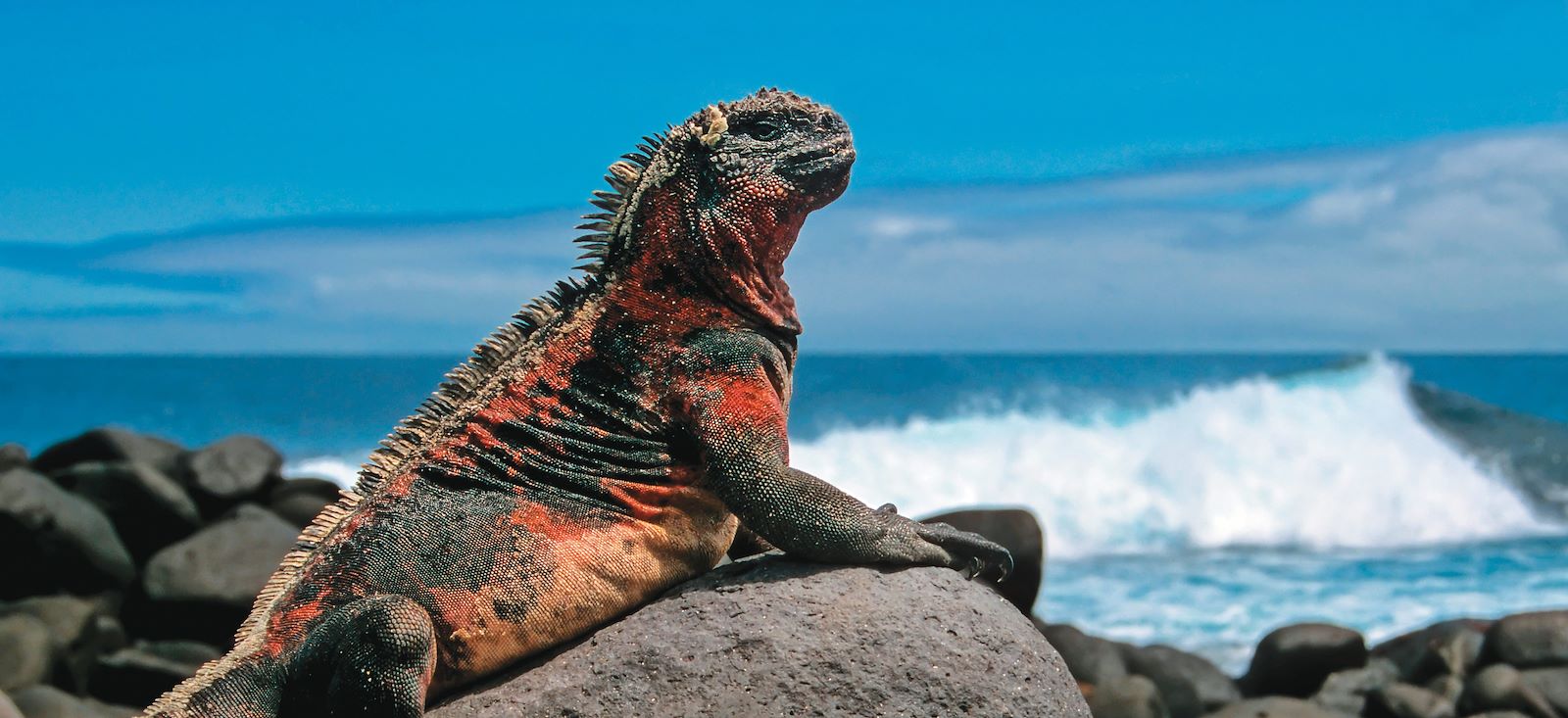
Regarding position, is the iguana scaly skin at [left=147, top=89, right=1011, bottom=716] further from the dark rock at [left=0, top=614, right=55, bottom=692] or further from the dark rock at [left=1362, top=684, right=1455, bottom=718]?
the dark rock at [left=1362, top=684, right=1455, bottom=718]

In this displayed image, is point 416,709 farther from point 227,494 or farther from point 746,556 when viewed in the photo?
point 227,494

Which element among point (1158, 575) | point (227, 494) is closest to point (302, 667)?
point (227, 494)

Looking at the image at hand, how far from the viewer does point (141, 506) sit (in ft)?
36.7

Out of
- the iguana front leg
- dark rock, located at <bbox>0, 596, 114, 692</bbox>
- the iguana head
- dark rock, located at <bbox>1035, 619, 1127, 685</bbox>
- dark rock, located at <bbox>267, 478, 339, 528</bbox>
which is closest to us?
the iguana front leg

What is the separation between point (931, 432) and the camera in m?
25.8

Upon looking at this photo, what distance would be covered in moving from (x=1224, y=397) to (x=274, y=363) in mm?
58031

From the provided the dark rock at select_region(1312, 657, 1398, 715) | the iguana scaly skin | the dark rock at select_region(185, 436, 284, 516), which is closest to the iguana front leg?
the iguana scaly skin

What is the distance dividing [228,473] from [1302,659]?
30.7 ft

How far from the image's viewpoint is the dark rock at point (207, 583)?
9906 millimetres

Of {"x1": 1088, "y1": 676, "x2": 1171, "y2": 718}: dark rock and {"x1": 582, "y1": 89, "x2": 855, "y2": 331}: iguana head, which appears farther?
{"x1": 1088, "y1": 676, "x2": 1171, "y2": 718}: dark rock

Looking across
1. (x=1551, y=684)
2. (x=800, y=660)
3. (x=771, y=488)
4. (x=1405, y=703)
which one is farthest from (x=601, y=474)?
(x=1551, y=684)

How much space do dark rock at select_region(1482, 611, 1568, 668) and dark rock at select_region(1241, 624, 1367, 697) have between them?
0.99m

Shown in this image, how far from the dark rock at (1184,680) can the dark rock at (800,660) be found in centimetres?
638

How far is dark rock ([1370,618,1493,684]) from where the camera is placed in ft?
35.4
